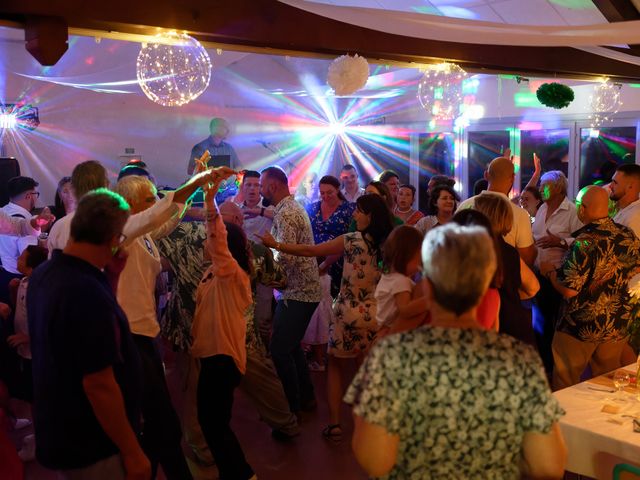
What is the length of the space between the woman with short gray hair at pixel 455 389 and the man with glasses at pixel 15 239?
3483mm

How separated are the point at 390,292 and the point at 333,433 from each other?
1.30 m

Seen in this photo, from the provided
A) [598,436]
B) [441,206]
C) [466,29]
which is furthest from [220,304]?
[441,206]

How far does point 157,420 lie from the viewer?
296 cm

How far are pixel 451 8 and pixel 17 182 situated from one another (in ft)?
13.9

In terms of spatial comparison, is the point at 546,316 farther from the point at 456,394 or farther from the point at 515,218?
the point at 456,394

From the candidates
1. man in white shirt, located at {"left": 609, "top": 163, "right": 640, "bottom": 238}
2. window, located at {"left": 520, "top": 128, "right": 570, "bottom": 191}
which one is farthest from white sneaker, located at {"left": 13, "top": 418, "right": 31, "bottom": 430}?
window, located at {"left": 520, "top": 128, "right": 570, "bottom": 191}

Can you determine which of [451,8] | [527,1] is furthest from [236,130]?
[527,1]

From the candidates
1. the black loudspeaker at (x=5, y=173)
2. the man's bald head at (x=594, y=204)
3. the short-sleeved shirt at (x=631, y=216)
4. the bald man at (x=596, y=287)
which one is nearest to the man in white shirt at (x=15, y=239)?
the black loudspeaker at (x=5, y=173)

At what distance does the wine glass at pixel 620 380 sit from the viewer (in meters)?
2.90

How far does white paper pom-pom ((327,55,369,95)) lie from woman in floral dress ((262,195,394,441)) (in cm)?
93

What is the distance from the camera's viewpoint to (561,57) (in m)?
6.04

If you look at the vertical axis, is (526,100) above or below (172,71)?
above

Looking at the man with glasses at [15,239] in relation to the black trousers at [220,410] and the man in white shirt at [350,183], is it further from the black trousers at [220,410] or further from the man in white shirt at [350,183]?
the man in white shirt at [350,183]

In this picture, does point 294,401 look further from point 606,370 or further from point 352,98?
point 352,98
